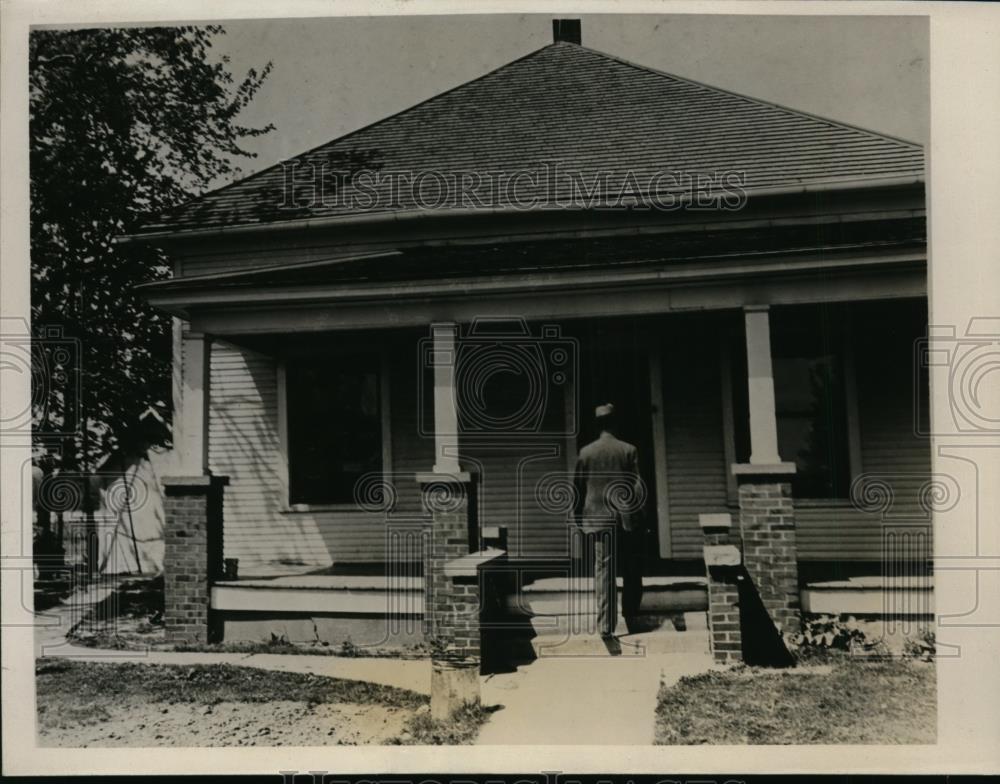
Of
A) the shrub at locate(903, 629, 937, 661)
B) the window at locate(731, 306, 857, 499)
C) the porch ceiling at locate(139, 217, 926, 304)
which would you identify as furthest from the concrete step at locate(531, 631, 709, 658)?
the porch ceiling at locate(139, 217, 926, 304)

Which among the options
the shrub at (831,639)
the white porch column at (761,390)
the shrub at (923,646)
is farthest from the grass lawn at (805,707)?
the white porch column at (761,390)

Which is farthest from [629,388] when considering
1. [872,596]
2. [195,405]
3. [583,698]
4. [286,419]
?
[195,405]

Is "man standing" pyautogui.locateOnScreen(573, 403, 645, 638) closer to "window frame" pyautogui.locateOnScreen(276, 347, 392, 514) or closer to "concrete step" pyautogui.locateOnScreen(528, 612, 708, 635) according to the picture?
"concrete step" pyautogui.locateOnScreen(528, 612, 708, 635)

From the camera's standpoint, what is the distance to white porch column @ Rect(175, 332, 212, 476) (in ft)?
23.3

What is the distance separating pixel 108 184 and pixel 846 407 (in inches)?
279

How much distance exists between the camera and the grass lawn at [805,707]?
548 cm

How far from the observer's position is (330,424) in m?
8.22

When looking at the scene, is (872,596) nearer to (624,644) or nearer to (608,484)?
(624,644)

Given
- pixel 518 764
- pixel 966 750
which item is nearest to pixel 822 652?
pixel 966 750

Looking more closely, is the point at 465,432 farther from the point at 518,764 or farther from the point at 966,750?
the point at 966,750

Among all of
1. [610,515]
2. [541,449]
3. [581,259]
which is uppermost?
[581,259]

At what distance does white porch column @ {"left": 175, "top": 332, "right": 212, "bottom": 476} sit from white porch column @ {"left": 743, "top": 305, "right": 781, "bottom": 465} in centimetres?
464

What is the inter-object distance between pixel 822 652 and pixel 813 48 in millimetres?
4457

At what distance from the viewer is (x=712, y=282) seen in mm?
6438
